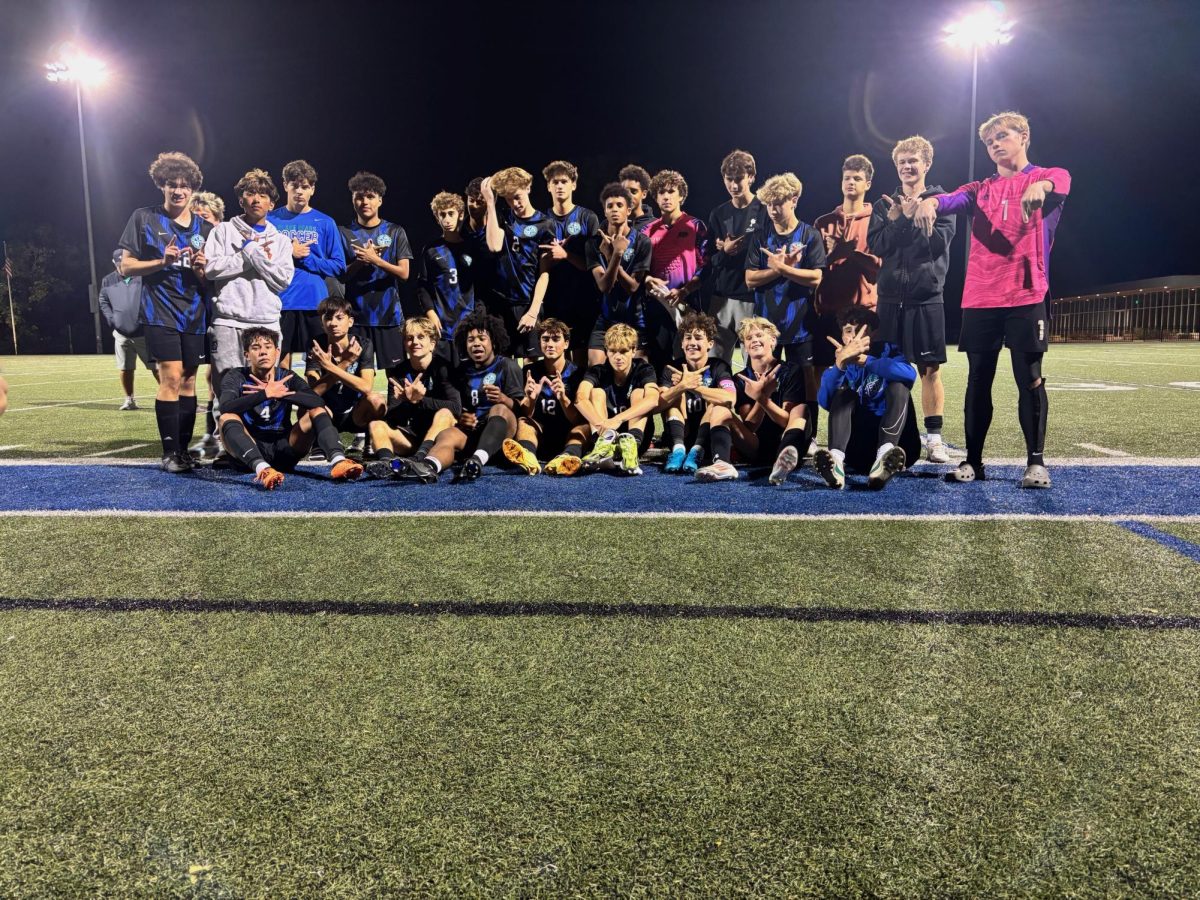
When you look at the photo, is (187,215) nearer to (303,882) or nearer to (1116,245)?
(303,882)

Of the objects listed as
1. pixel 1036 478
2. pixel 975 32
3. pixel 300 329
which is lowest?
pixel 1036 478

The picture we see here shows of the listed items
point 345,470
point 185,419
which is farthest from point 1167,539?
point 185,419

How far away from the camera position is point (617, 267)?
5699 millimetres

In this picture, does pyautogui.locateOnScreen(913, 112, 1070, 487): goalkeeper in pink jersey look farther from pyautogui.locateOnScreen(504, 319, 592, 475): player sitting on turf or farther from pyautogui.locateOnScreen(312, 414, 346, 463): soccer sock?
pyautogui.locateOnScreen(312, 414, 346, 463): soccer sock

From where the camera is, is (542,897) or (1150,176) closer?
(542,897)

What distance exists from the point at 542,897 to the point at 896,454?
12.7ft

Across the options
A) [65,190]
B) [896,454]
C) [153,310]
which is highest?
[65,190]

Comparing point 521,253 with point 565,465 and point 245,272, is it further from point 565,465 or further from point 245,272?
point 245,272

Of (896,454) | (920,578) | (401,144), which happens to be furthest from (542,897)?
(401,144)

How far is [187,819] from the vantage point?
1482 mm

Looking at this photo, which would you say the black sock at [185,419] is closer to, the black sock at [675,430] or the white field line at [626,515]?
the white field line at [626,515]

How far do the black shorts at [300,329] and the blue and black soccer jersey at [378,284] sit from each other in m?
0.30

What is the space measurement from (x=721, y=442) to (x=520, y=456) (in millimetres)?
1287

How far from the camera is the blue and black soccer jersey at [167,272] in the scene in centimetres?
542
